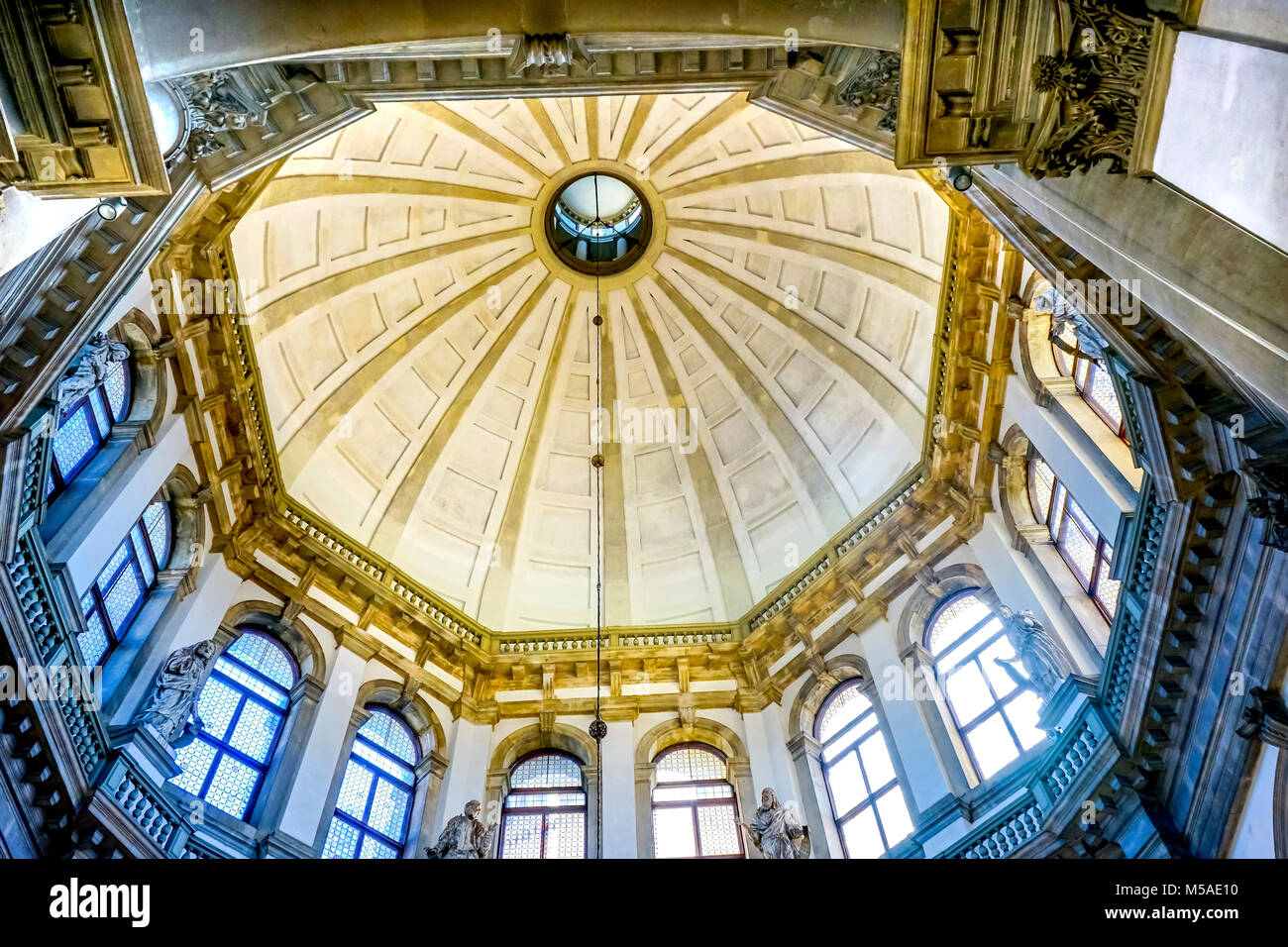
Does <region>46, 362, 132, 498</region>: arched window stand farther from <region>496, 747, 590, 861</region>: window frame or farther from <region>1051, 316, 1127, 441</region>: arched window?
<region>1051, 316, 1127, 441</region>: arched window

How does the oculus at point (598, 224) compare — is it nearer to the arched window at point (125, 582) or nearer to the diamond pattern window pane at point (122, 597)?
the arched window at point (125, 582)

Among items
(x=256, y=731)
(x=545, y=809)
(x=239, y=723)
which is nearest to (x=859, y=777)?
(x=545, y=809)

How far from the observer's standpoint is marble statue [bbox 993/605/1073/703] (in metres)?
13.7

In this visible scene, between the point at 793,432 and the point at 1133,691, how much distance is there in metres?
13.3

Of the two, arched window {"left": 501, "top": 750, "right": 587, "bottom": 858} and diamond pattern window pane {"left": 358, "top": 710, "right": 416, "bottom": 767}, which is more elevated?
diamond pattern window pane {"left": 358, "top": 710, "right": 416, "bottom": 767}

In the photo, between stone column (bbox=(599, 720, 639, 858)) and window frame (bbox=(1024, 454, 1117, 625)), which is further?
stone column (bbox=(599, 720, 639, 858))

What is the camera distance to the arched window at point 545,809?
687 inches

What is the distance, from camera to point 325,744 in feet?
54.3

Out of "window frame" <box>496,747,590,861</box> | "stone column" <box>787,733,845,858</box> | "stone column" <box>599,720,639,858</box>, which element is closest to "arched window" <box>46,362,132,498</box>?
"window frame" <box>496,747,590,861</box>

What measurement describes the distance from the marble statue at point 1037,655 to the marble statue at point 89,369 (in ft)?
44.4

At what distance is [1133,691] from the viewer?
11570mm

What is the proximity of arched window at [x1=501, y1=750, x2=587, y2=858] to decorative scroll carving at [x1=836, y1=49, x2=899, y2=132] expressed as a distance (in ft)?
44.4
